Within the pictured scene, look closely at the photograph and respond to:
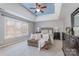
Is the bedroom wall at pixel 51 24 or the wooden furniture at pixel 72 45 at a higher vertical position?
the bedroom wall at pixel 51 24

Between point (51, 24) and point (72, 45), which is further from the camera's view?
point (51, 24)

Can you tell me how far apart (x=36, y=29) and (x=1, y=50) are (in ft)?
5.05

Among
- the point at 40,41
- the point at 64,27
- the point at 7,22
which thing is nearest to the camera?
the point at 64,27

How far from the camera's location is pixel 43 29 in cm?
331

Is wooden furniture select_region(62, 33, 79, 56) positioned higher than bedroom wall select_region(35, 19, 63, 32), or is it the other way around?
bedroom wall select_region(35, 19, 63, 32)

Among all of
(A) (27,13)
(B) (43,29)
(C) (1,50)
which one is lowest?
(C) (1,50)

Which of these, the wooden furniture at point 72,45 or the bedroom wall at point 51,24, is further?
the bedroom wall at point 51,24

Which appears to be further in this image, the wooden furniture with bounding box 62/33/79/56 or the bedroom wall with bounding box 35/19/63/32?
the bedroom wall with bounding box 35/19/63/32

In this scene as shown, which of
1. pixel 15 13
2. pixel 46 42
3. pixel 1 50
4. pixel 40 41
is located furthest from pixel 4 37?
pixel 46 42

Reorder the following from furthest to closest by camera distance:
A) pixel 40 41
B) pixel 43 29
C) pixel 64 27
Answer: pixel 40 41 < pixel 64 27 < pixel 43 29

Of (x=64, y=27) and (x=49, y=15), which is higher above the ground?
(x=49, y=15)

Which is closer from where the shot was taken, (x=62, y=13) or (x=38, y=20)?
(x=38, y=20)

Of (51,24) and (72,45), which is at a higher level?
(51,24)

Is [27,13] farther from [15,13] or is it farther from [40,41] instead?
[40,41]
